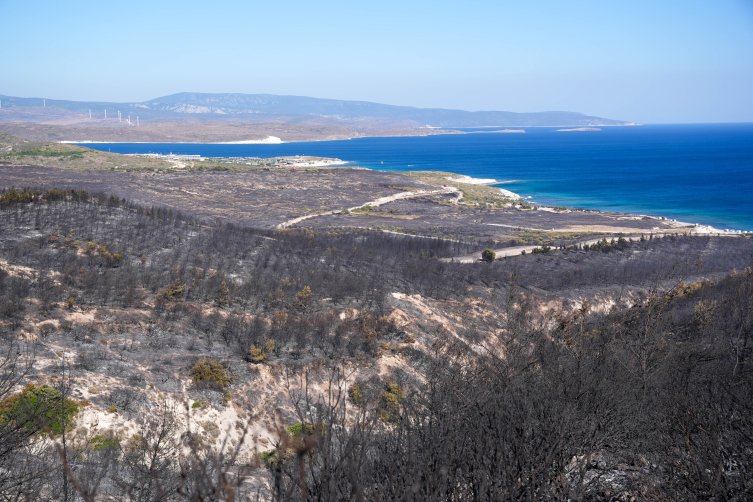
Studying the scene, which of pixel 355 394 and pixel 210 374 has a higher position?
pixel 210 374

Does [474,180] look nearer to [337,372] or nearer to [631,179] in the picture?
[631,179]

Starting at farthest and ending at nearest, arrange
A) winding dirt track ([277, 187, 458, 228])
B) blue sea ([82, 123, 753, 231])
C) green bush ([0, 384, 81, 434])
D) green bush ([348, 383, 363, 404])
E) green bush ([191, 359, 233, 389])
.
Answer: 1. blue sea ([82, 123, 753, 231])
2. winding dirt track ([277, 187, 458, 228])
3. green bush ([348, 383, 363, 404])
4. green bush ([191, 359, 233, 389])
5. green bush ([0, 384, 81, 434])

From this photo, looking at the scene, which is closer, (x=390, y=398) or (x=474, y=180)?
(x=390, y=398)

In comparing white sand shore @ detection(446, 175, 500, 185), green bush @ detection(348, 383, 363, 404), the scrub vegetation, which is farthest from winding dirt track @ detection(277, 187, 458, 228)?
green bush @ detection(348, 383, 363, 404)

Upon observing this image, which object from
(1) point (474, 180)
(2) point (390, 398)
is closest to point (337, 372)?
(2) point (390, 398)


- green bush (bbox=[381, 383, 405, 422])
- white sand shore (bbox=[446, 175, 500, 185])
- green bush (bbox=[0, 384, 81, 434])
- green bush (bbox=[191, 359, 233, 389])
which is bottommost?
green bush (bbox=[381, 383, 405, 422])

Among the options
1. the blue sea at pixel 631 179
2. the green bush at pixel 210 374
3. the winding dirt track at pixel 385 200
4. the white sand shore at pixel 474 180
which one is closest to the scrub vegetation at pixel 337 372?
the green bush at pixel 210 374

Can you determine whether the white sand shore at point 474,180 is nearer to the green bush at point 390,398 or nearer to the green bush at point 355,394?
the green bush at point 390,398

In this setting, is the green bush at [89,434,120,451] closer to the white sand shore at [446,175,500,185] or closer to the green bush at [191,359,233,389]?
the green bush at [191,359,233,389]

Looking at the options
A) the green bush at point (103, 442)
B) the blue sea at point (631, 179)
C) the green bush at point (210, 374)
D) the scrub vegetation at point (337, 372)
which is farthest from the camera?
the blue sea at point (631, 179)

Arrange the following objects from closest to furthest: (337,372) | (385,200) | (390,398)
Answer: (337,372), (390,398), (385,200)

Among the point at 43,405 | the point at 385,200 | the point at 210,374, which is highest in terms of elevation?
the point at 43,405

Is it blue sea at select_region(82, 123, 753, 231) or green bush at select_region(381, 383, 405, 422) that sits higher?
blue sea at select_region(82, 123, 753, 231)
